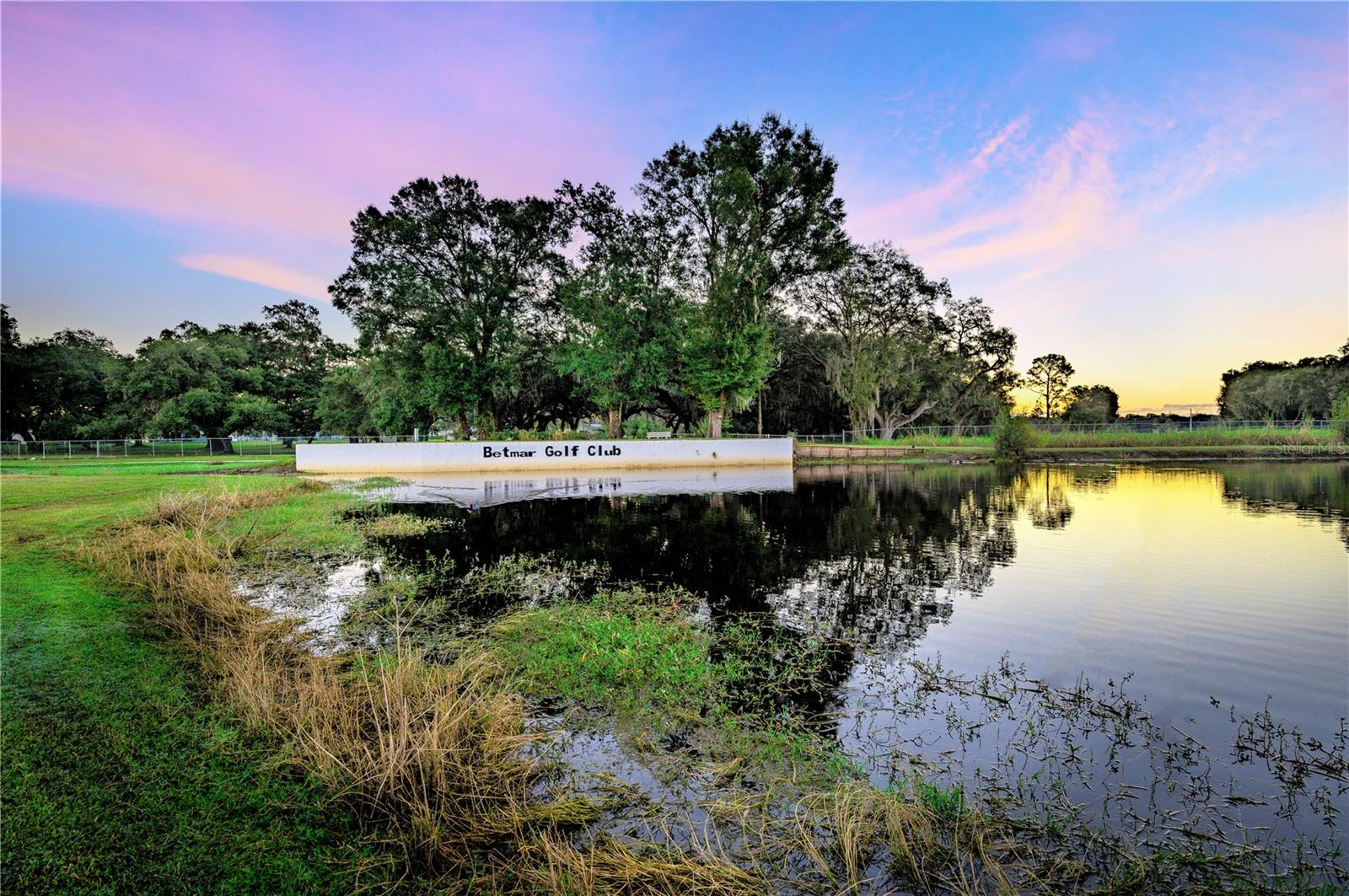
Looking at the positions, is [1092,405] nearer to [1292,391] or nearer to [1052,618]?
[1292,391]

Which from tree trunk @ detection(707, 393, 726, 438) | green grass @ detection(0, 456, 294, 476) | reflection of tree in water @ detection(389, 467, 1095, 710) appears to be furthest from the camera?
tree trunk @ detection(707, 393, 726, 438)

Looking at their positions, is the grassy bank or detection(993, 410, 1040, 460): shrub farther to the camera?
detection(993, 410, 1040, 460): shrub

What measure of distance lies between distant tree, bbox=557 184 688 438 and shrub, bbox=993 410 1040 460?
20.6m

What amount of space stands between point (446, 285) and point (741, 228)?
1697 cm

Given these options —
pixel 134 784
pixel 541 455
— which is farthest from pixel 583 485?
pixel 134 784

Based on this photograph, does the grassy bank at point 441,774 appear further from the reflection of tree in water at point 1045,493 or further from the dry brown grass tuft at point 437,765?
the reflection of tree in water at point 1045,493

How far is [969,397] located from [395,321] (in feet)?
164

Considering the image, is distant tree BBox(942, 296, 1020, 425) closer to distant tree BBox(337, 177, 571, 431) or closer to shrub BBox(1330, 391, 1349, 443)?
shrub BBox(1330, 391, 1349, 443)

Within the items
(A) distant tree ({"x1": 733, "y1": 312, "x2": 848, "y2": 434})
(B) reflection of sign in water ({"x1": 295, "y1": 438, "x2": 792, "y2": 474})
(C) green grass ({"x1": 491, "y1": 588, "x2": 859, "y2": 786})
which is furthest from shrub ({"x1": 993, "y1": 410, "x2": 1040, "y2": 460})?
(C) green grass ({"x1": 491, "y1": 588, "x2": 859, "y2": 786})

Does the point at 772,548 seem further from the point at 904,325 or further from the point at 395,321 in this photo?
the point at 904,325

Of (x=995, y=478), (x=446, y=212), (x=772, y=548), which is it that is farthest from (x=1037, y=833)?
(x=446, y=212)

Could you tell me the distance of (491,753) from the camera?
4094 mm

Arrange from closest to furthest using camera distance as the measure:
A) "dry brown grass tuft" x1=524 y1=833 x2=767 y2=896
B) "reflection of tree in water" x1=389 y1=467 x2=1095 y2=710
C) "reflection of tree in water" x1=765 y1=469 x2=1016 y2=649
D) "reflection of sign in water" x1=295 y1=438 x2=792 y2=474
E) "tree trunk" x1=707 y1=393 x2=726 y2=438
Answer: "dry brown grass tuft" x1=524 y1=833 x2=767 y2=896, "reflection of tree in water" x1=389 y1=467 x2=1095 y2=710, "reflection of tree in water" x1=765 y1=469 x2=1016 y2=649, "reflection of sign in water" x1=295 y1=438 x2=792 y2=474, "tree trunk" x1=707 y1=393 x2=726 y2=438

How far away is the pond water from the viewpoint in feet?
14.6
